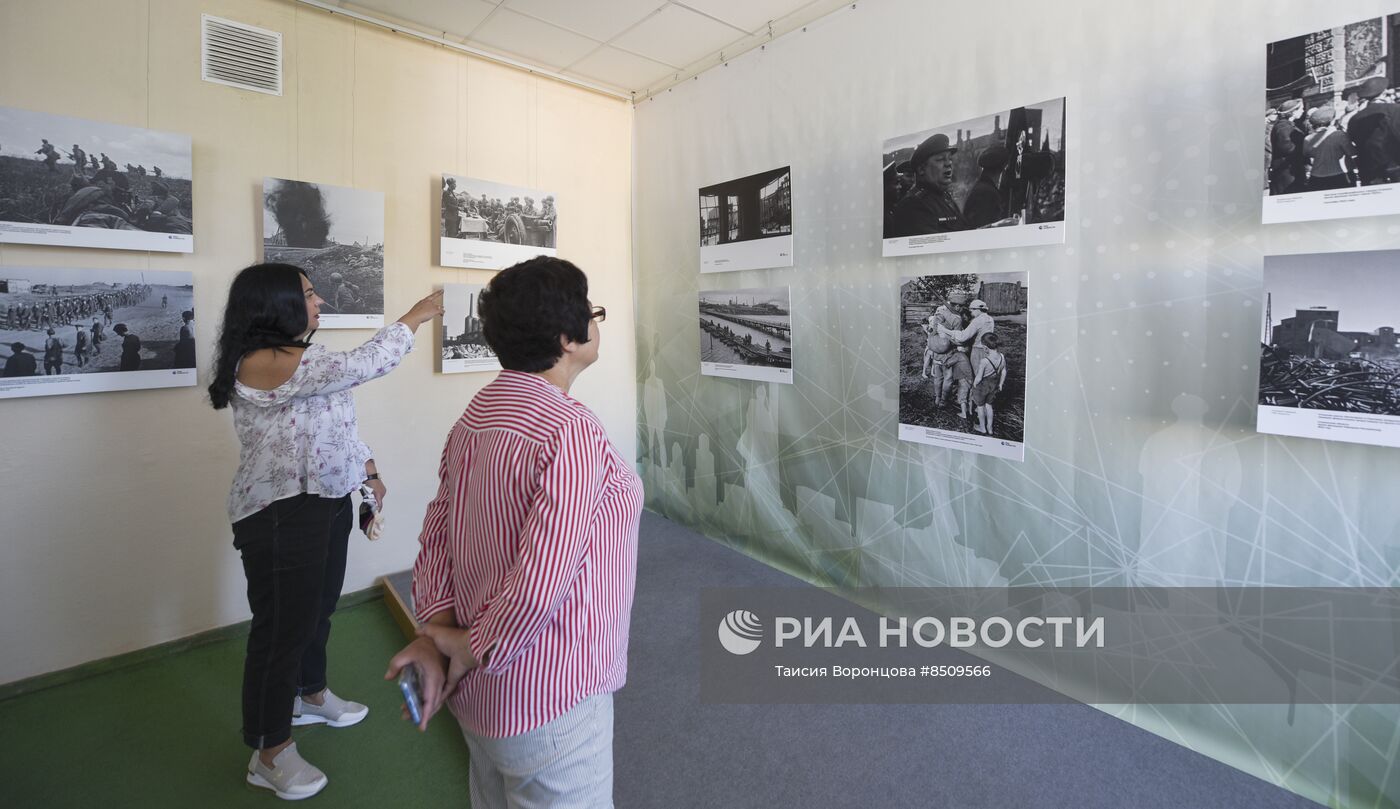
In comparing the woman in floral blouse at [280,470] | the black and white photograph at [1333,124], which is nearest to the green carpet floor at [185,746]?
the woman in floral blouse at [280,470]

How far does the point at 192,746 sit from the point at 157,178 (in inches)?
89.2

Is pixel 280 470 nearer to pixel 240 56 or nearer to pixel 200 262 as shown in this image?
pixel 200 262

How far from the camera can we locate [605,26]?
3.32 meters

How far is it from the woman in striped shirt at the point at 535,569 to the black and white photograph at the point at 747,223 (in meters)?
2.36

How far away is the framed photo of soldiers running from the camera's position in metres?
2.35

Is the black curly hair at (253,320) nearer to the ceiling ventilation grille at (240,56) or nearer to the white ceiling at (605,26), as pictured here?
the ceiling ventilation grille at (240,56)

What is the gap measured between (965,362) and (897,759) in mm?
1528

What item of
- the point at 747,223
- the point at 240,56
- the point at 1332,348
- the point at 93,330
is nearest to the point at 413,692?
the point at 1332,348

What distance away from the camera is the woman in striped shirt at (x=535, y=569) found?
1.03 m

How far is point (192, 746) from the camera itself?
2250 mm

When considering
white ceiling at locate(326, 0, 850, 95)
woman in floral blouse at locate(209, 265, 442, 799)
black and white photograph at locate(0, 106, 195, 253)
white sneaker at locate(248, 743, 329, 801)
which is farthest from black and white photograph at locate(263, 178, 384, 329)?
white sneaker at locate(248, 743, 329, 801)

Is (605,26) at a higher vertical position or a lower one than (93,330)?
higher

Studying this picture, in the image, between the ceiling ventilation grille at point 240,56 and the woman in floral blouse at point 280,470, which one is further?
the ceiling ventilation grille at point 240,56

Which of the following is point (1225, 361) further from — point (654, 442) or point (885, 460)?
point (654, 442)
